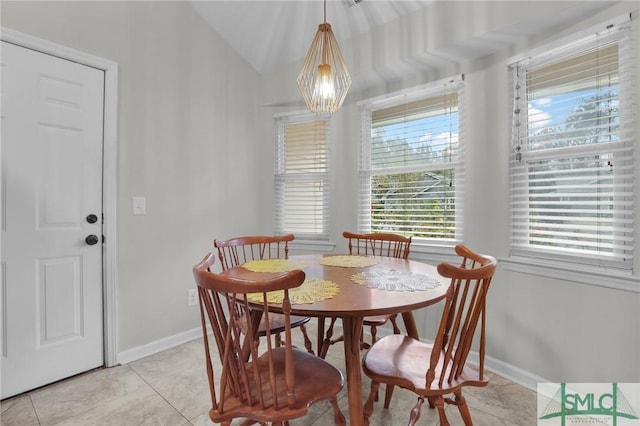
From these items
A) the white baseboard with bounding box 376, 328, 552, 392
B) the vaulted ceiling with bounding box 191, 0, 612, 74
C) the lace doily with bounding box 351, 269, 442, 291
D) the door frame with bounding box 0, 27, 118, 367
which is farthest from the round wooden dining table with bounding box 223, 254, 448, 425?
the vaulted ceiling with bounding box 191, 0, 612, 74

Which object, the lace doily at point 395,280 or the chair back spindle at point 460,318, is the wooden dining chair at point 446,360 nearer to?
the chair back spindle at point 460,318

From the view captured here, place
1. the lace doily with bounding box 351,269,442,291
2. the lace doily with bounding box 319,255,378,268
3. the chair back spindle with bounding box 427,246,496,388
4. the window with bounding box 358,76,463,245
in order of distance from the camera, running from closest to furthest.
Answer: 1. the chair back spindle with bounding box 427,246,496,388
2. the lace doily with bounding box 351,269,442,291
3. the lace doily with bounding box 319,255,378,268
4. the window with bounding box 358,76,463,245

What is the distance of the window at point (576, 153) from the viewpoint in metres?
1.62

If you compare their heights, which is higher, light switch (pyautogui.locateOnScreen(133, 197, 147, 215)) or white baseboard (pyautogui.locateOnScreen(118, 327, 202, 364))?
light switch (pyautogui.locateOnScreen(133, 197, 147, 215))

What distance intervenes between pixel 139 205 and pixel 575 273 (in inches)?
111

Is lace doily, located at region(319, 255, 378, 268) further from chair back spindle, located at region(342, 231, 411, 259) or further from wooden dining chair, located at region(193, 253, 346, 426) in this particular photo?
wooden dining chair, located at region(193, 253, 346, 426)

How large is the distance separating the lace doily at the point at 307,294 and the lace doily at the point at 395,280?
0.58 feet

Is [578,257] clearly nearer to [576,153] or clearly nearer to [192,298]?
[576,153]

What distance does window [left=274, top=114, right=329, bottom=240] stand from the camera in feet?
10.2

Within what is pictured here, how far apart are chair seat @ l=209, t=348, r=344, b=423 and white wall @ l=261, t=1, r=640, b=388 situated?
4.65ft

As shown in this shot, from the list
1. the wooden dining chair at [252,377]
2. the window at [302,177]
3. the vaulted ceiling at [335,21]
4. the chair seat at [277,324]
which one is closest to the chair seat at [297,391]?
the wooden dining chair at [252,377]

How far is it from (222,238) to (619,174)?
9.12 ft

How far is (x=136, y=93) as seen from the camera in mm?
2266

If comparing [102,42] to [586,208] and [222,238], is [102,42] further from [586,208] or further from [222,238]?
[586,208]
